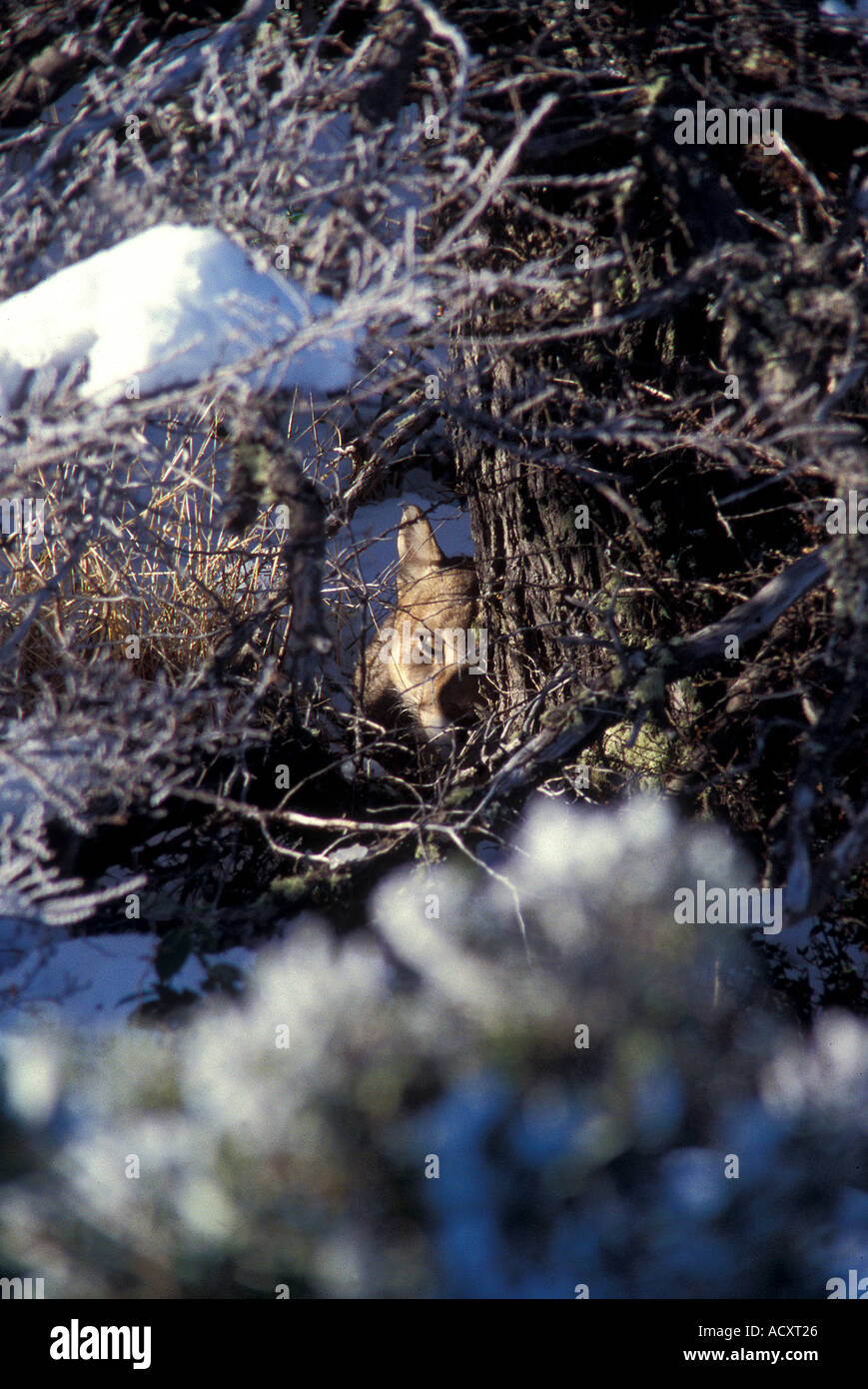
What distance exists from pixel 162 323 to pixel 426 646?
1703 millimetres

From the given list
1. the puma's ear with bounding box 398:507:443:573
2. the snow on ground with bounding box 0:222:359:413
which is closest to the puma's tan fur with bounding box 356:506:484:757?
the puma's ear with bounding box 398:507:443:573

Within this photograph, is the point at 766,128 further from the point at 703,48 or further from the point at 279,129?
the point at 279,129

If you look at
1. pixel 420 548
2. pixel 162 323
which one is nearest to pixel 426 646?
pixel 420 548

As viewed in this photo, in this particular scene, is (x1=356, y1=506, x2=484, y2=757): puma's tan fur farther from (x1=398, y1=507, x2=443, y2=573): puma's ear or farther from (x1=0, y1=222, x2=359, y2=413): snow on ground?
(x1=0, y1=222, x2=359, y2=413): snow on ground

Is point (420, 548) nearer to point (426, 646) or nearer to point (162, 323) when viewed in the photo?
point (426, 646)

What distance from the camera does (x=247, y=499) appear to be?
1862mm

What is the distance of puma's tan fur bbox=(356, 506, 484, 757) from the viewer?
319 cm

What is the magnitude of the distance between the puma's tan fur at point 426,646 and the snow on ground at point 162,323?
1.38 metres

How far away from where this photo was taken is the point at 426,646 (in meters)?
3.27

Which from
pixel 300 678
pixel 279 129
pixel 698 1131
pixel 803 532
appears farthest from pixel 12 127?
pixel 698 1131

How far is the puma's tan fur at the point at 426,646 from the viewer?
10.5 feet

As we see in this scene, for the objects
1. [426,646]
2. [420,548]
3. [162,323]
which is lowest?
[426,646]

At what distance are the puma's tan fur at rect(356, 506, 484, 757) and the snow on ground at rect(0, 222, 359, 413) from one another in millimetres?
1378

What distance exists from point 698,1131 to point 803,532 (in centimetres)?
159
